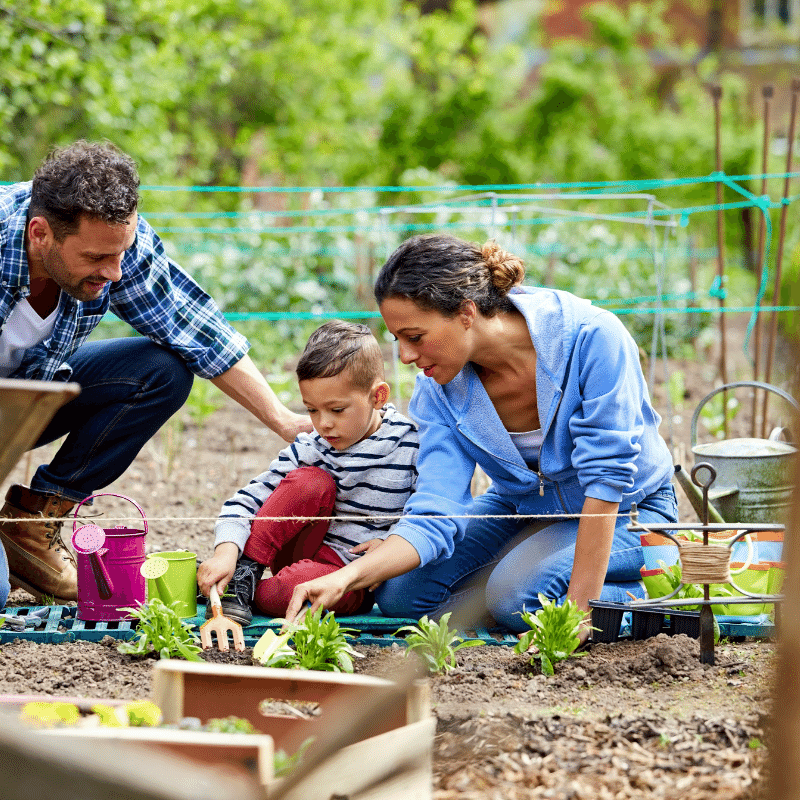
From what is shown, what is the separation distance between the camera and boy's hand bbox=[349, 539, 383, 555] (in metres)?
2.71

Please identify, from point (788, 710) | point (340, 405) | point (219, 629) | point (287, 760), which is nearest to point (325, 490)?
point (340, 405)

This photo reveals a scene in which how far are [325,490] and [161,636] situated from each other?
25.1 inches

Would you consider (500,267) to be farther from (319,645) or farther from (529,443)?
(319,645)

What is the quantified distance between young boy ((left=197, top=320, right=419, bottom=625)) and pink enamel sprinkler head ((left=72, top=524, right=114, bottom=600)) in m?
0.26

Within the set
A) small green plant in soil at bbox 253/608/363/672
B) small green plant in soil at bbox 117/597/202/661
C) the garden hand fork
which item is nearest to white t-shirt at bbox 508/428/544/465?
small green plant in soil at bbox 253/608/363/672

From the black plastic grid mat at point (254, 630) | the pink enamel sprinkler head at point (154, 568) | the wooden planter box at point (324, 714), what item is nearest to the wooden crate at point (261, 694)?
the wooden planter box at point (324, 714)

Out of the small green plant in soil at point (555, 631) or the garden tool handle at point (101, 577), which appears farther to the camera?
the garden tool handle at point (101, 577)

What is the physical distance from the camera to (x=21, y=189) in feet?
9.34

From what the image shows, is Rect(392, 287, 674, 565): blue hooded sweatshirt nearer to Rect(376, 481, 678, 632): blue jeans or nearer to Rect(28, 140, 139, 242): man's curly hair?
Rect(376, 481, 678, 632): blue jeans

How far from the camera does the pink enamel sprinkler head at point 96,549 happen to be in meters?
2.57

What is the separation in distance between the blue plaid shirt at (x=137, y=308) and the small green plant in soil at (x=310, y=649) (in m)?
1.11

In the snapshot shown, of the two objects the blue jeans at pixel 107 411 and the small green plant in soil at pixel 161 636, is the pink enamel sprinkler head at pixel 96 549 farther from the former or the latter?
the blue jeans at pixel 107 411

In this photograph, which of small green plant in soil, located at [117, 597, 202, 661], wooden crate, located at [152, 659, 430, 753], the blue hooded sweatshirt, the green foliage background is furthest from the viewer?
the green foliage background

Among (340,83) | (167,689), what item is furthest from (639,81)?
(167,689)
